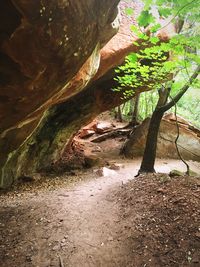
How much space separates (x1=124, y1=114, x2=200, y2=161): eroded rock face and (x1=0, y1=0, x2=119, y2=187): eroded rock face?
29.6 feet

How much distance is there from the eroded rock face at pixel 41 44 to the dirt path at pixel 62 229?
2627mm

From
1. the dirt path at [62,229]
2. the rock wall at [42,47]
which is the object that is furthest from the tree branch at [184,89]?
the dirt path at [62,229]

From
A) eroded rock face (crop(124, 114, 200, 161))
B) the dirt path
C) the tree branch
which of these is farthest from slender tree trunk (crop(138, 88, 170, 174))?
eroded rock face (crop(124, 114, 200, 161))

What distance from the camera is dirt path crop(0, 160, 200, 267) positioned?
4.81 m

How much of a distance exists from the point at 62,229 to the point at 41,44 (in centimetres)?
405

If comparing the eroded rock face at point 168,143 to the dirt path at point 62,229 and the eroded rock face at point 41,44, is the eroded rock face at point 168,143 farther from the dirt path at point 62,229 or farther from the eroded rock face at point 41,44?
the eroded rock face at point 41,44

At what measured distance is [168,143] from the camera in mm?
13023

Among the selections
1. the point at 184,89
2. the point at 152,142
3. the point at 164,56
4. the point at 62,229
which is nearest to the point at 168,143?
the point at 152,142

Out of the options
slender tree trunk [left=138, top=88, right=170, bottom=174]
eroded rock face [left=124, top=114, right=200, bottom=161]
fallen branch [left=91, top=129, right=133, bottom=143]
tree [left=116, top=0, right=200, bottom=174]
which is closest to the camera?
tree [left=116, top=0, right=200, bottom=174]

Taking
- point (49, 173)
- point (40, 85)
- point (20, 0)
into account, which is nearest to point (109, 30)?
point (40, 85)

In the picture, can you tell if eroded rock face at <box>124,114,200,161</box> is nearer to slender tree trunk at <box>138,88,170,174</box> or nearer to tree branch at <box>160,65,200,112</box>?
slender tree trunk at <box>138,88,170,174</box>

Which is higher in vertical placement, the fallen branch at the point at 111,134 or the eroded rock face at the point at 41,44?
the eroded rock face at the point at 41,44

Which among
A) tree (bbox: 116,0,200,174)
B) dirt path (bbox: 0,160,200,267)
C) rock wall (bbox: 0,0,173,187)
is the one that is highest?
tree (bbox: 116,0,200,174)

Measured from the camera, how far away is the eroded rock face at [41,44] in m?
3.03
